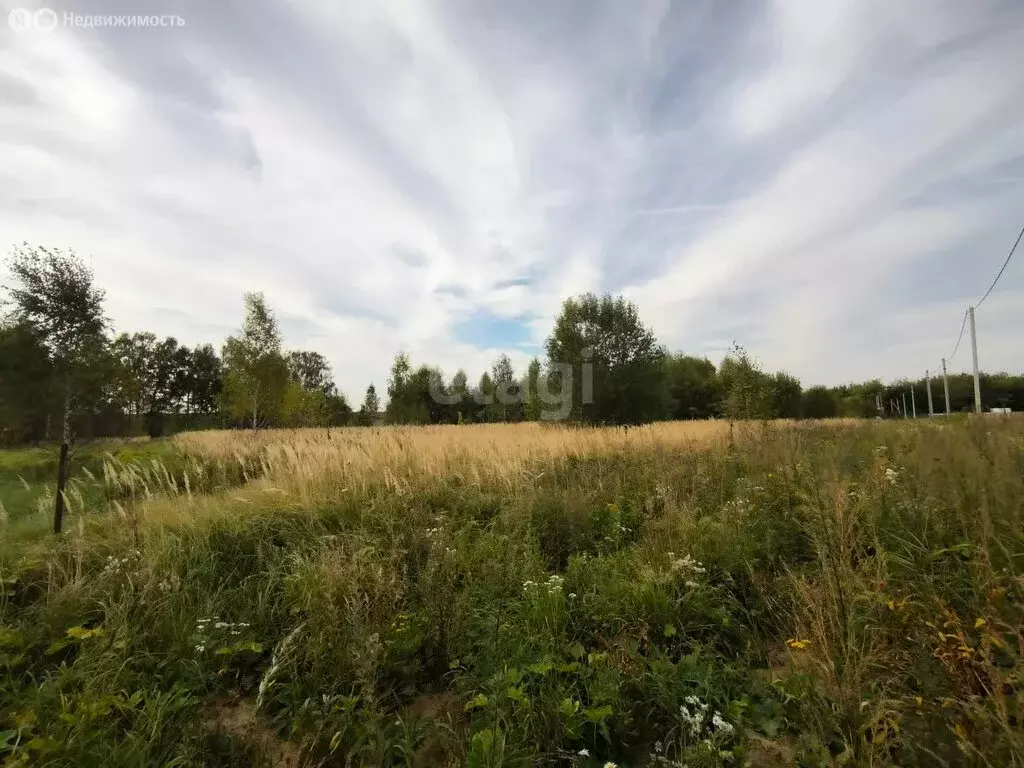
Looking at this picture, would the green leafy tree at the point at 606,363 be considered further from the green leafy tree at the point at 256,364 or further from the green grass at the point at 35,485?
the green grass at the point at 35,485

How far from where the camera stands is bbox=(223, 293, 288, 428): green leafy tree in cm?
1967

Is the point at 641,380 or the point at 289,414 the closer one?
the point at 289,414

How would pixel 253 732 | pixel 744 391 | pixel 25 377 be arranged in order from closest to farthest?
1. pixel 253 732
2. pixel 25 377
3. pixel 744 391

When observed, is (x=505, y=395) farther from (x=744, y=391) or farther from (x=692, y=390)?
(x=744, y=391)

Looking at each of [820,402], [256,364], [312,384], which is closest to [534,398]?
[256,364]

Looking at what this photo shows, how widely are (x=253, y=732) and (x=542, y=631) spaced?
1471mm

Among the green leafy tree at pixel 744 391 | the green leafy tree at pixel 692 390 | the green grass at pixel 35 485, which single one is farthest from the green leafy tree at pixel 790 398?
the green grass at pixel 35 485

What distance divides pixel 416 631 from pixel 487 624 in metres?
0.42

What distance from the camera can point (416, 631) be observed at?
8.48 feet

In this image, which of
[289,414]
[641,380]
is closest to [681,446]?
[641,380]

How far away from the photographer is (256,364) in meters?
19.7

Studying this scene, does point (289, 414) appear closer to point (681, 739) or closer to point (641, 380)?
point (641, 380)

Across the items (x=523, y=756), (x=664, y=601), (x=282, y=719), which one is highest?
(x=664, y=601)

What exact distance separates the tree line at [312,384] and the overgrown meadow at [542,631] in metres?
1.52
